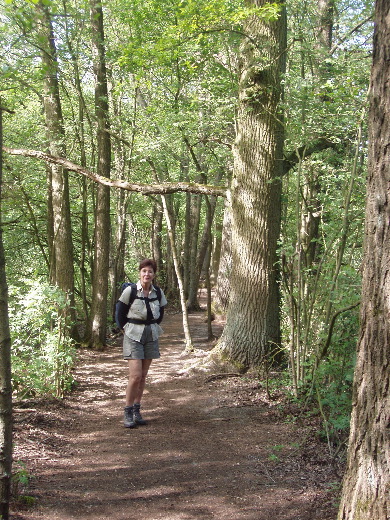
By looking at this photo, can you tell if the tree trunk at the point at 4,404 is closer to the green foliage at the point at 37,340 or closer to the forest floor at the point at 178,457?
the forest floor at the point at 178,457

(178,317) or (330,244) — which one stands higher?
(330,244)

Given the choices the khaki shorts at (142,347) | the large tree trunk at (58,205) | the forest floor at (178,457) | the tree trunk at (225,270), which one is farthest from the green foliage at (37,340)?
the tree trunk at (225,270)

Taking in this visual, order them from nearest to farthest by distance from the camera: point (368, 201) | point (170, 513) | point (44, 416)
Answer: point (368, 201)
point (170, 513)
point (44, 416)

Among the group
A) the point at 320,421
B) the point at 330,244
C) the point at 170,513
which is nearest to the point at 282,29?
the point at 330,244

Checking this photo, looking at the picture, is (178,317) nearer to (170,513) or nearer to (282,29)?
(282,29)

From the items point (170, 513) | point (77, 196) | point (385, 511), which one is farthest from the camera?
point (77, 196)

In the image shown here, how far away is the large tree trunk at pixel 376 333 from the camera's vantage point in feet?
8.93

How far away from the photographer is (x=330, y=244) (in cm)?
574

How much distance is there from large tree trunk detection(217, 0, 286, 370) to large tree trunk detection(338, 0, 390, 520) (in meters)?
5.31

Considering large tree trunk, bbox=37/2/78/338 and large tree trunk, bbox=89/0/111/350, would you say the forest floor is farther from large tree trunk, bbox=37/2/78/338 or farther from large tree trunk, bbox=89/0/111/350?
large tree trunk, bbox=89/0/111/350

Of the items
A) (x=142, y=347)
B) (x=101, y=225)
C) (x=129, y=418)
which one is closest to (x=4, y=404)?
(x=142, y=347)

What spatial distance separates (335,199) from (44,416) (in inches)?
181

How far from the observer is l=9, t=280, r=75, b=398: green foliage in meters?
6.26

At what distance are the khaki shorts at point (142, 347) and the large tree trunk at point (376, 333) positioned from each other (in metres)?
3.47
